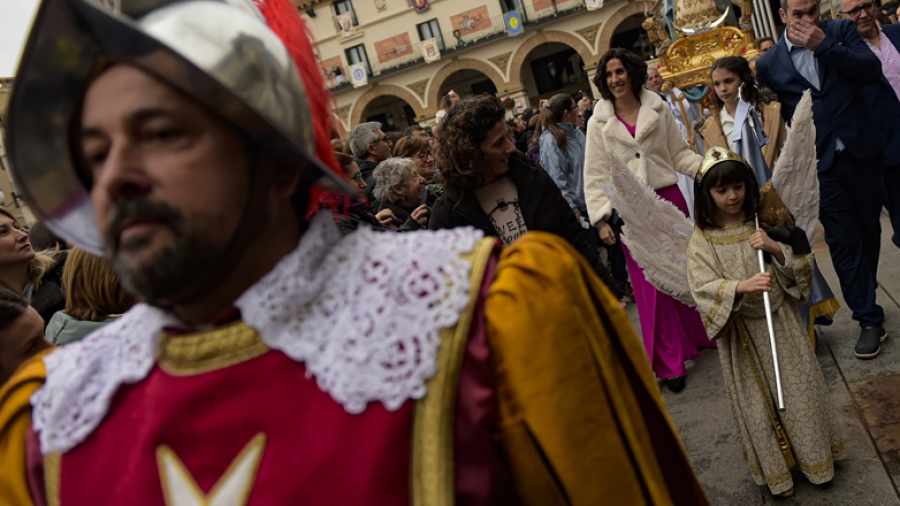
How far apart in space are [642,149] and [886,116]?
1353 mm

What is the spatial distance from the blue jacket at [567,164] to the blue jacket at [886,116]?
2.48 metres

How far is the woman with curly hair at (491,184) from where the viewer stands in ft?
10.7

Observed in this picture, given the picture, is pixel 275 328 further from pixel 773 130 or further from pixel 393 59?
pixel 393 59

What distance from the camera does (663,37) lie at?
8430mm

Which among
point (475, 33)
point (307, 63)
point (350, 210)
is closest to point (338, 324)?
point (307, 63)

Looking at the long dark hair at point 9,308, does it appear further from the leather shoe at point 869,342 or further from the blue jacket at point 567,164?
the blue jacket at point 567,164

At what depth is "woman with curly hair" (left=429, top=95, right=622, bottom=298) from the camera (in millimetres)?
3266

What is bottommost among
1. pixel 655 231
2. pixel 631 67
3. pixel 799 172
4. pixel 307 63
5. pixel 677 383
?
pixel 677 383

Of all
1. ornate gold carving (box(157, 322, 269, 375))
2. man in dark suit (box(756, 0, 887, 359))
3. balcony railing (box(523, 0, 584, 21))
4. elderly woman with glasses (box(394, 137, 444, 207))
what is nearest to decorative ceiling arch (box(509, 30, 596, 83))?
balcony railing (box(523, 0, 584, 21))

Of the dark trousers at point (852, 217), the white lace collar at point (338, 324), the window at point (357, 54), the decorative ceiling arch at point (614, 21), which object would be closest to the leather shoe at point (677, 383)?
the dark trousers at point (852, 217)

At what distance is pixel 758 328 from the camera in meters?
3.14

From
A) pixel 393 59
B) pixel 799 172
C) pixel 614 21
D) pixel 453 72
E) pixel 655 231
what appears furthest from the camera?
pixel 453 72

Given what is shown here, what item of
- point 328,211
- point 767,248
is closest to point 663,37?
point 767,248

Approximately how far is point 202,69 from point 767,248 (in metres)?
2.72
